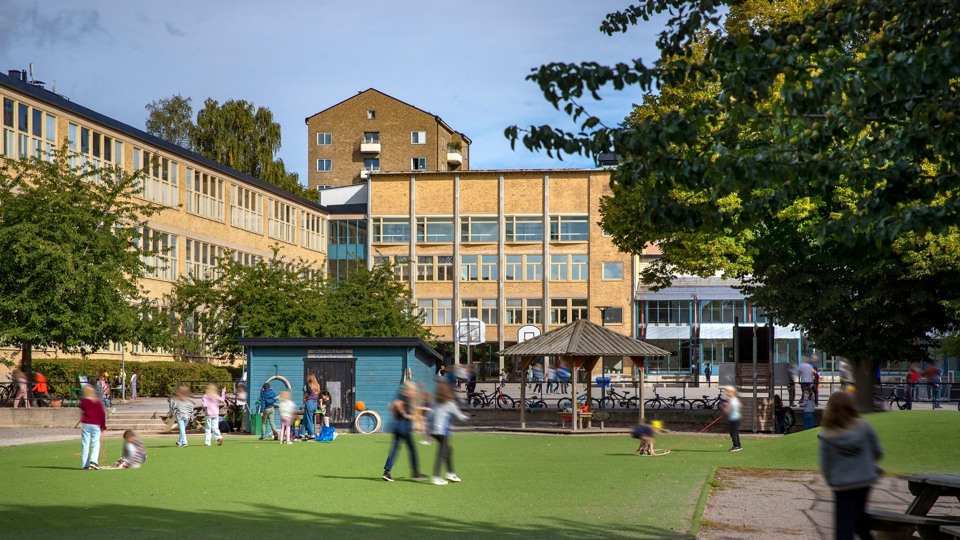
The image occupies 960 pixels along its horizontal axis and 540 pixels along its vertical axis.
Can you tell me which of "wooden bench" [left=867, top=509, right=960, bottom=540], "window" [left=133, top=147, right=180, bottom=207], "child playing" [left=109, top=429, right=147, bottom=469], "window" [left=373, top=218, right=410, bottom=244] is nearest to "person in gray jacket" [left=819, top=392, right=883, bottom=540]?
"wooden bench" [left=867, top=509, right=960, bottom=540]

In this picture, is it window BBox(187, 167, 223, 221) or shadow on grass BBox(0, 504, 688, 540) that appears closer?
shadow on grass BBox(0, 504, 688, 540)

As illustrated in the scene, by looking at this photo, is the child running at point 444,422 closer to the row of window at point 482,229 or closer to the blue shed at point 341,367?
the blue shed at point 341,367

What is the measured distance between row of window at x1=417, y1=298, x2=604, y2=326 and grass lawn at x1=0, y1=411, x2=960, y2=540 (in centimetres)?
5534

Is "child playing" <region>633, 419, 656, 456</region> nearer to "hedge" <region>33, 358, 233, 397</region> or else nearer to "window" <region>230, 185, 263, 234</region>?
"hedge" <region>33, 358, 233, 397</region>

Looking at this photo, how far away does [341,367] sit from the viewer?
131ft

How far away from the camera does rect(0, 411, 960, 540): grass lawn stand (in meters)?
14.3

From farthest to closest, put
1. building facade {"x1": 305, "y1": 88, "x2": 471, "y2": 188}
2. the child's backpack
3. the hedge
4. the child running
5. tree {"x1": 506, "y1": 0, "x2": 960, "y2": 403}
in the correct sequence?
building facade {"x1": 305, "y1": 88, "x2": 471, "y2": 188}
the hedge
the child's backpack
the child running
tree {"x1": 506, "y1": 0, "x2": 960, "y2": 403}

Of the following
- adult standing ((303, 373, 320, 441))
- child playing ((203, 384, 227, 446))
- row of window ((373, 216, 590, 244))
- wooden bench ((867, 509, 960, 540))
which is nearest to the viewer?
wooden bench ((867, 509, 960, 540))

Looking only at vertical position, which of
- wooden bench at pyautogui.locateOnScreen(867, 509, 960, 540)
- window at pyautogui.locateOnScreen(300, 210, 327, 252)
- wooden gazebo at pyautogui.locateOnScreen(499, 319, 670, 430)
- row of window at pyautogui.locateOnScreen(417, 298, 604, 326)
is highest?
window at pyautogui.locateOnScreen(300, 210, 327, 252)

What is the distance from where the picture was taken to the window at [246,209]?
240ft

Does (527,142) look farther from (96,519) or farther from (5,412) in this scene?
(5,412)

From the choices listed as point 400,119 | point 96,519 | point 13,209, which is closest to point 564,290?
point 400,119

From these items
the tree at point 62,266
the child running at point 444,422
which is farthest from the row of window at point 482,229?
the child running at point 444,422

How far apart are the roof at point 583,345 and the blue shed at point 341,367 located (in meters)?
3.88
